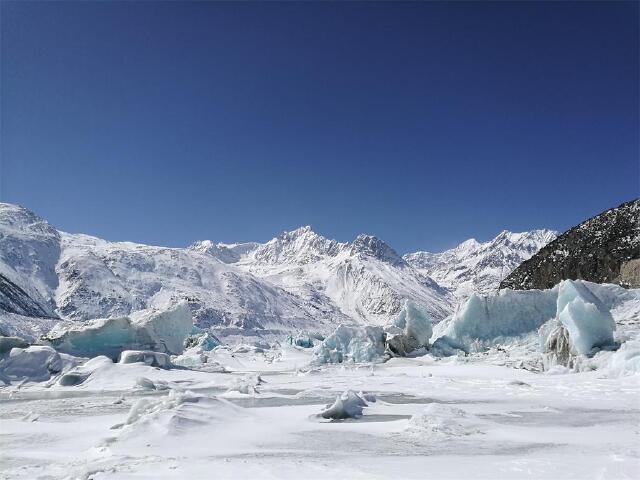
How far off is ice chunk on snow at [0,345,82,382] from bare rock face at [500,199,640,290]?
58508 millimetres

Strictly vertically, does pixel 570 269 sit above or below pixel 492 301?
above

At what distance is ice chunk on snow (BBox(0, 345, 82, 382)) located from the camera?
2936cm

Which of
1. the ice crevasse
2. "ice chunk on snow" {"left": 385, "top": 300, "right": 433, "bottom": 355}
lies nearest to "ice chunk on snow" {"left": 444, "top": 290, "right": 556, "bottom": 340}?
the ice crevasse

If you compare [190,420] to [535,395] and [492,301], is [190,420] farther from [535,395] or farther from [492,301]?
[492,301]

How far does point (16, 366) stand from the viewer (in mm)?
29641

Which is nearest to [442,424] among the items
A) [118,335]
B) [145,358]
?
[145,358]

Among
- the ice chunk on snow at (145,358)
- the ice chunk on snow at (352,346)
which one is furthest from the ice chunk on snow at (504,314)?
the ice chunk on snow at (145,358)

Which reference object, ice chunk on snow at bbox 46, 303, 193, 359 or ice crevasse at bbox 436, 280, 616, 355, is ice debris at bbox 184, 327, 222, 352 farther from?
ice crevasse at bbox 436, 280, 616, 355

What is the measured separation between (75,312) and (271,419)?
625 feet

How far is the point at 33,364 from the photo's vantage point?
98.4 ft

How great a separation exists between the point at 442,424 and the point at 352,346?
3003cm

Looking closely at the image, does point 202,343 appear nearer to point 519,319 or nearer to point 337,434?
point 519,319

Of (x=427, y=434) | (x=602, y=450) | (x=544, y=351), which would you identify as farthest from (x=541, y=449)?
(x=544, y=351)

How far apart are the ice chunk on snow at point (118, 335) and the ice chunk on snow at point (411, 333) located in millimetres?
18622
